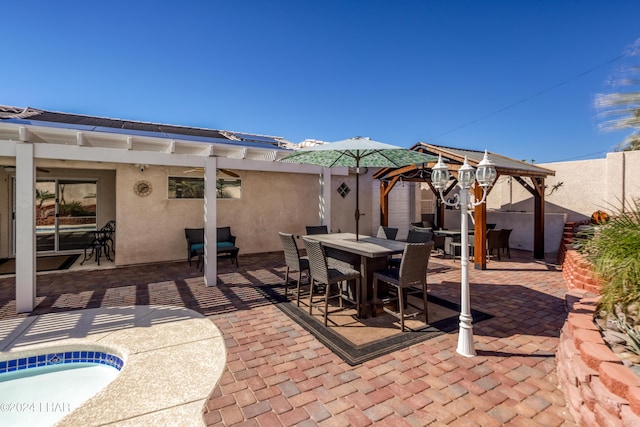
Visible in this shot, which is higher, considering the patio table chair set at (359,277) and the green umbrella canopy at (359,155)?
the green umbrella canopy at (359,155)

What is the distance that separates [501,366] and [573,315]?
3.23 feet

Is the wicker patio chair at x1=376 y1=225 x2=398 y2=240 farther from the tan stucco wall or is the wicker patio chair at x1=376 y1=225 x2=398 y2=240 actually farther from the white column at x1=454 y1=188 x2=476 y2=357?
the tan stucco wall

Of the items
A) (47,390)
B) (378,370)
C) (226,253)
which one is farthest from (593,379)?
(226,253)

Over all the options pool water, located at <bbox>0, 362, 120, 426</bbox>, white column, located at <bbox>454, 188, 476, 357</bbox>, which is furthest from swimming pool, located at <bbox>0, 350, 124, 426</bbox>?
white column, located at <bbox>454, 188, 476, 357</bbox>

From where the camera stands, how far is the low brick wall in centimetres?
178

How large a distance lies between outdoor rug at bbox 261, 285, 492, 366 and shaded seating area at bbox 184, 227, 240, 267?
3113mm

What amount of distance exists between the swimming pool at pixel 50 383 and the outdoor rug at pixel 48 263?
17.1ft

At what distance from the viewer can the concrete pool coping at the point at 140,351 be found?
90.3 inches

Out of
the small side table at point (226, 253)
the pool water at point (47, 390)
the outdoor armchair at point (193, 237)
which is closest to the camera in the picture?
the pool water at point (47, 390)

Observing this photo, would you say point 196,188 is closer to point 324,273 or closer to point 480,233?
point 324,273

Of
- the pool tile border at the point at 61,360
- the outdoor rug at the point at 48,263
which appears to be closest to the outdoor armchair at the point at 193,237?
the outdoor rug at the point at 48,263

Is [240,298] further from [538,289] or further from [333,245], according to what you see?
[538,289]

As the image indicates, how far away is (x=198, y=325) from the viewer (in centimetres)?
394

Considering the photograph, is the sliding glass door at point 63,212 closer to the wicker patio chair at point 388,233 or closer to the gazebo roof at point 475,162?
the wicker patio chair at point 388,233
